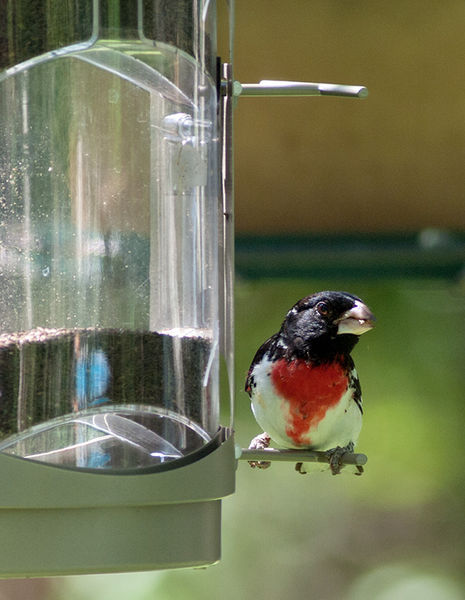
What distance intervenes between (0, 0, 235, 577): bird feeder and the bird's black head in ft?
3.15

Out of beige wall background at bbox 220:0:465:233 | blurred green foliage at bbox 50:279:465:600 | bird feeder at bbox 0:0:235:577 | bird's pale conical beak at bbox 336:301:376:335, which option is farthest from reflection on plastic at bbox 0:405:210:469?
blurred green foliage at bbox 50:279:465:600

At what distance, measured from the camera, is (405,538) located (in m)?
5.23

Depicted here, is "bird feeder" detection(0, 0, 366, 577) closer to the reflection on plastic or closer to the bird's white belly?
the reflection on plastic

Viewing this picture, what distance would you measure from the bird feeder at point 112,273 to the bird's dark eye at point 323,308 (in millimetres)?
965

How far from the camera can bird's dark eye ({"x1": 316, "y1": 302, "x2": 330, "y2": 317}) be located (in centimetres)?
333

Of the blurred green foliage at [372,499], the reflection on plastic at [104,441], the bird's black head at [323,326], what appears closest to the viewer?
the reflection on plastic at [104,441]

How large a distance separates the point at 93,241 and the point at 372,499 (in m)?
3.33

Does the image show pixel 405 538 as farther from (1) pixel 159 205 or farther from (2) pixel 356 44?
(1) pixel 159 205

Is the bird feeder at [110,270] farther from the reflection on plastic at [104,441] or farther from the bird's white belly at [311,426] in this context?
the bird's white belly at [311,426]

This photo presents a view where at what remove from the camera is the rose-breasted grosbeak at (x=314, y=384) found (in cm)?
335

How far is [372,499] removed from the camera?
5.30 metres

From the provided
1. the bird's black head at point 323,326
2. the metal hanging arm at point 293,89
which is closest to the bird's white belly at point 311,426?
the bird's black head at point 323,326

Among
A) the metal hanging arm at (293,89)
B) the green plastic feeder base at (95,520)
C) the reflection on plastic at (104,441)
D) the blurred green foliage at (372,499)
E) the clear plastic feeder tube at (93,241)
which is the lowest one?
the blurred green foliage at (372,499)

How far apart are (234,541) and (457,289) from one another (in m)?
1.89
